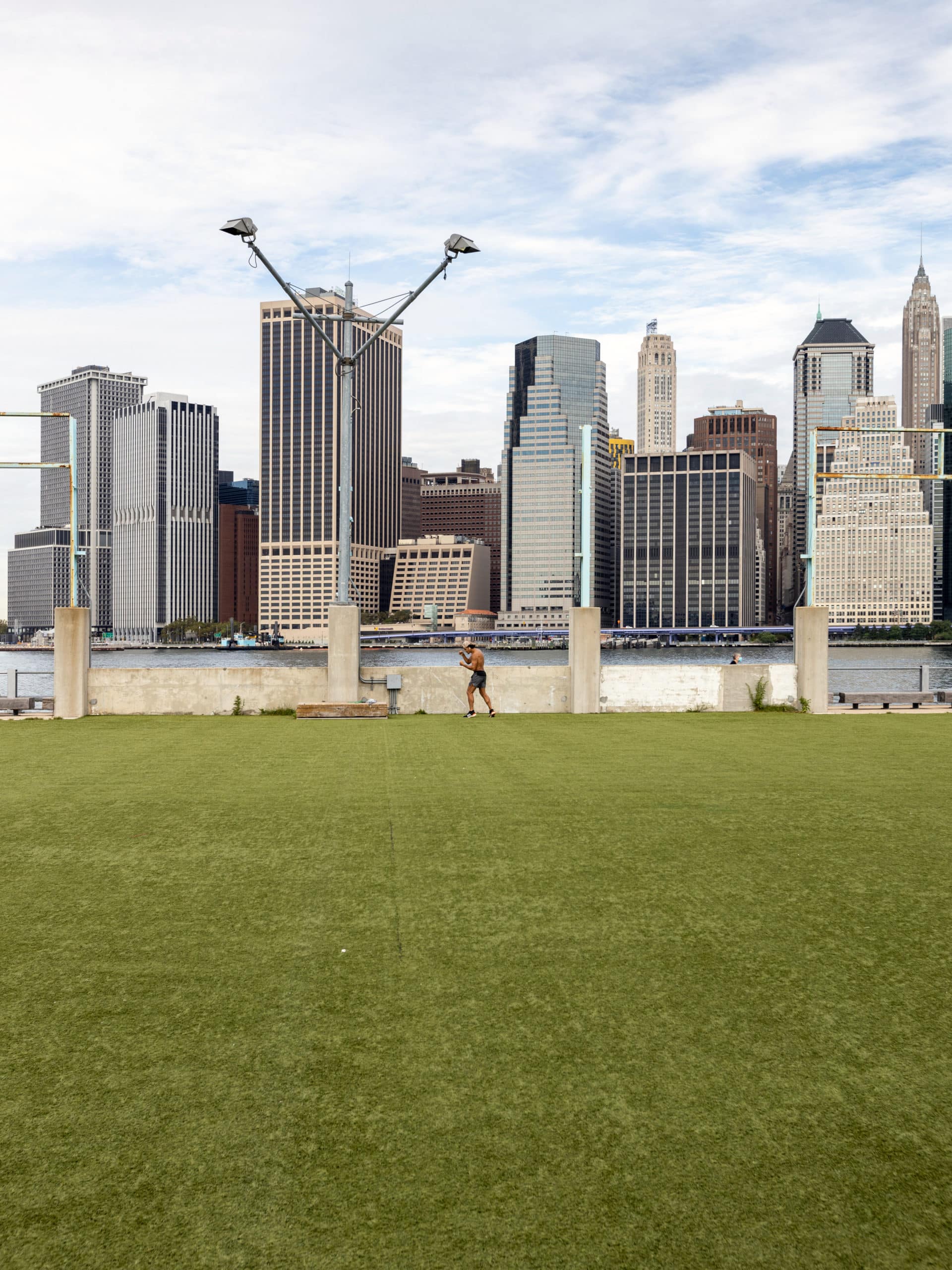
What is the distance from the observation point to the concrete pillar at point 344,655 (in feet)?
65.5

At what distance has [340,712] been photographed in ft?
63.4

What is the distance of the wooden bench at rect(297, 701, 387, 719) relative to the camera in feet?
63.0

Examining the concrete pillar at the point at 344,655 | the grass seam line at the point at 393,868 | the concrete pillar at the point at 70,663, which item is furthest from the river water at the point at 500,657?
the grass seam line at the point at 393,868

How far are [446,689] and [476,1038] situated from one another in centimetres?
1602

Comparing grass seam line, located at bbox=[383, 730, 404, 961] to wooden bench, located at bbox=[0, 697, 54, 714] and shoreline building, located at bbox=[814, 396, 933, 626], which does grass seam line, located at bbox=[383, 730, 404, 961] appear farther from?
shoreline building, located at bbox=[814, 396, 933, 626]

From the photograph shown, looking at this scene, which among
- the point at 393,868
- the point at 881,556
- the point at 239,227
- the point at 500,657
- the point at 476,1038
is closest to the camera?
the point at 476,1038

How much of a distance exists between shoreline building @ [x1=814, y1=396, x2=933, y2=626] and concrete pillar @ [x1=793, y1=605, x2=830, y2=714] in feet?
435

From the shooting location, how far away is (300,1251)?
301 cm

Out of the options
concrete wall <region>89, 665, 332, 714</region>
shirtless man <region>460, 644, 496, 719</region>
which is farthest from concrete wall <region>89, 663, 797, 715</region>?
shirtless man <region>460, 644, 496, 719</region>

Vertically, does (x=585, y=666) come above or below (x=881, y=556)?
below

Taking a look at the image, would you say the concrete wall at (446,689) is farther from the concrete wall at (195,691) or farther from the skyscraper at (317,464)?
the skyscraper at (317,464)

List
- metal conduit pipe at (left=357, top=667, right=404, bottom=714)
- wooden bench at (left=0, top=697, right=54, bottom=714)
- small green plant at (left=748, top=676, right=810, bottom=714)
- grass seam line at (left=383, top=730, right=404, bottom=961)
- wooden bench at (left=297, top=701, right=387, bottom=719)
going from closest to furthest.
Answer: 1. grass seam line at (left=383, top=730, right=404, bottom=961)
2. wooden bench at (left=297, top=701, right=387, bottom=719)
3. metal conduit pipe at (left=357, top=667, right=404, bottom=714)
4. small green plant at (left=748, top=676, right=810, bottom=714)
5. wooden bench at (left=0, top=697, right=54, bottom=714)

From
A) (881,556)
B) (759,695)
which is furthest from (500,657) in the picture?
(759,695)

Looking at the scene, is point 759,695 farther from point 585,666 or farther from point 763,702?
point 585,666
